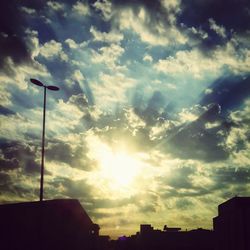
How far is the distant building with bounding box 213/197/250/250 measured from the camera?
1081 inches

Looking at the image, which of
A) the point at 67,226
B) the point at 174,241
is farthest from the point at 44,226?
the point at 174,241

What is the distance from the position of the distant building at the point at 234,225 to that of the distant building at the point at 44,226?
16.7 meters

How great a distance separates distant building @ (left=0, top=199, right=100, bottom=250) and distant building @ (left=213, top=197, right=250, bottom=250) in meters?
16.7

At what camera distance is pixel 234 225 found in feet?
97.5

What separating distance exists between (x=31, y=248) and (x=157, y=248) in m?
35.5

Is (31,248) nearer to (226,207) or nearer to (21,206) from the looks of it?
(21,206)

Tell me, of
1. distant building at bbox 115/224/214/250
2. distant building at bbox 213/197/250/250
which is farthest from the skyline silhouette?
distant building at bbox 115/224/214/250

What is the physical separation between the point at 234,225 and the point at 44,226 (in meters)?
19.7

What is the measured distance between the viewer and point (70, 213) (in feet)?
129

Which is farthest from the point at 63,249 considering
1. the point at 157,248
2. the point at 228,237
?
the point at 157,248

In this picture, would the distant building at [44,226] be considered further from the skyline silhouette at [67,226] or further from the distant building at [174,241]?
the distant building at [174,241]

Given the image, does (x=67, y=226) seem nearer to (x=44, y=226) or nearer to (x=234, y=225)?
(x=44, y=226)

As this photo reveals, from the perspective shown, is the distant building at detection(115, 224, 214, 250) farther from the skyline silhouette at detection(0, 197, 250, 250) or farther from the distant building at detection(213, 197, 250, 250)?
the distant building at detection(213, 197, 250, 250)

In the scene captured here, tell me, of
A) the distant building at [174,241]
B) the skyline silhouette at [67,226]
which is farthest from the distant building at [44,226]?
the distant building at [174,241]
